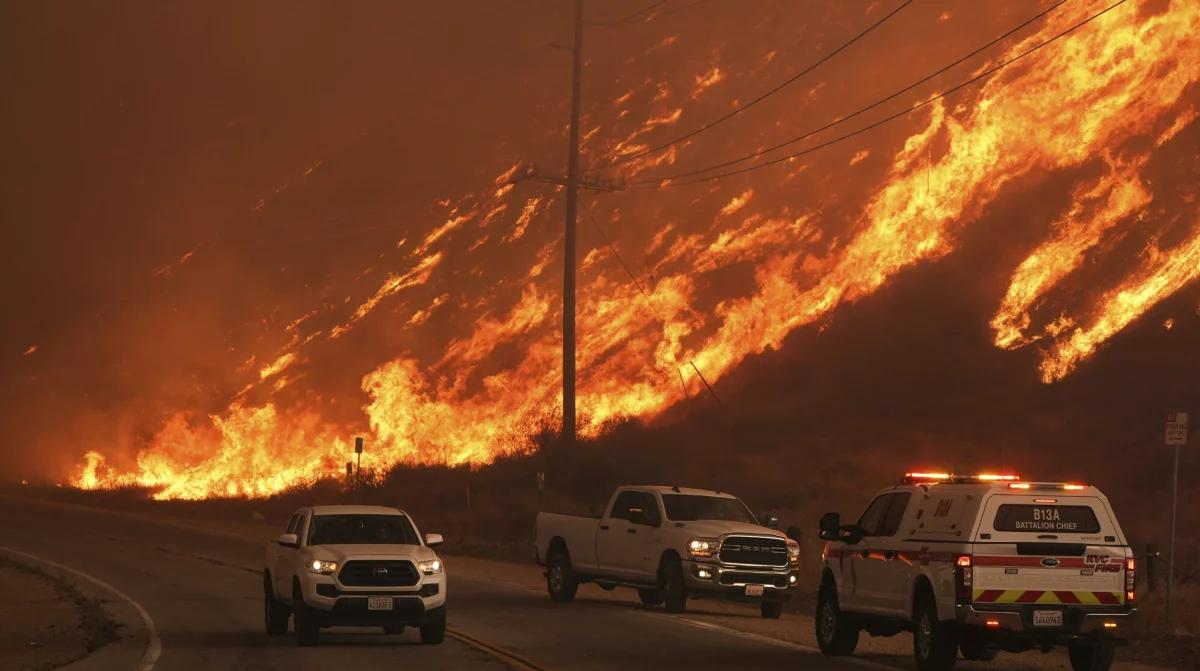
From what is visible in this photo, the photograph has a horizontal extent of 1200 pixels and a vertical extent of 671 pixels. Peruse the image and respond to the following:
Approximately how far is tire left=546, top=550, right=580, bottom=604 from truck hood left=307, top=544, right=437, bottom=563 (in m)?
7.49

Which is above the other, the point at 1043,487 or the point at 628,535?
the point at 1043,487

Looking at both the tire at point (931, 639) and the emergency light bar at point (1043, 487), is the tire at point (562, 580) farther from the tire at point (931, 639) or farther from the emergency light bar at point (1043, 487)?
the emergency light bar at point (1043, 487)

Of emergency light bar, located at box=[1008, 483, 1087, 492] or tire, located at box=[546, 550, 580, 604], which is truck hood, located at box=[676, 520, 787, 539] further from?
emergency light bar, located at box=[1008, 483, 1087, 492]

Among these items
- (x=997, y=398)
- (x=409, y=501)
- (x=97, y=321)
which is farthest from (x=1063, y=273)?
(x=97, y=321)

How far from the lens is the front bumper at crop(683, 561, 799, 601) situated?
24797 mm

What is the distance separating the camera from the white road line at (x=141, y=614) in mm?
18016

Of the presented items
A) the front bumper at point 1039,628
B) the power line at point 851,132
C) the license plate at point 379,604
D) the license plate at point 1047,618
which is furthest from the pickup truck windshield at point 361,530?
the power line at point 851,132

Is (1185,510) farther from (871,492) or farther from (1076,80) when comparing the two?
(1076,80)

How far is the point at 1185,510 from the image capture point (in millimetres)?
40094

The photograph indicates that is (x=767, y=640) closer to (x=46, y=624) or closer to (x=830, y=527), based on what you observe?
(x=830, y=527)

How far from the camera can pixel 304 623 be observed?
64.1ft

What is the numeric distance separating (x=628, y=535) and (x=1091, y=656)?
36.1ft

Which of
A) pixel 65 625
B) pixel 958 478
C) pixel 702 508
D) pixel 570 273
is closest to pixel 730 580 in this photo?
pixel 702 508

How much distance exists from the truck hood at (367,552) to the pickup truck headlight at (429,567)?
9 cm
